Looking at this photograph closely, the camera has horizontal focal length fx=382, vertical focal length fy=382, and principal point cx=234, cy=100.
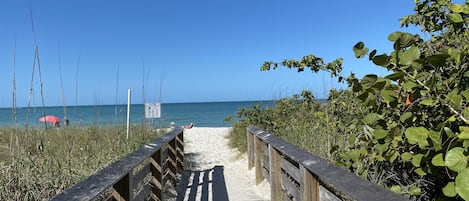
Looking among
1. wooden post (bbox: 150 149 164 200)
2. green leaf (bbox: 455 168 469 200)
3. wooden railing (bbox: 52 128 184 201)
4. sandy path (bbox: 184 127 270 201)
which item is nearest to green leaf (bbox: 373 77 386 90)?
green leaf (bbox: 455 168 469 200)

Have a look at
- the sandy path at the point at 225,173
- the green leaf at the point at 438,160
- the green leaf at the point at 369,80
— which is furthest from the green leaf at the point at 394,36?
the sandy path at the point at 225,173

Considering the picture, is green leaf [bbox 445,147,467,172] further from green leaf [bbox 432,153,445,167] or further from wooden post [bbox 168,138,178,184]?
wooden post [bbox 168,138,178,184]

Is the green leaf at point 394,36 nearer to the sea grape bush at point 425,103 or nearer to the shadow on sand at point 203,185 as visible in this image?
the sea grape bush at point 425,103

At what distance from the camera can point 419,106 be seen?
1763mm

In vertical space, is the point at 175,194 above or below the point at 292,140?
below

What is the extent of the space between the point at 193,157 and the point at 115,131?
2.22m

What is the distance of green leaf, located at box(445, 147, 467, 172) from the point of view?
1.05 metres

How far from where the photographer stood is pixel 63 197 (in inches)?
63.9

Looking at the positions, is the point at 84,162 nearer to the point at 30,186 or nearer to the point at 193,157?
the point at 30,186

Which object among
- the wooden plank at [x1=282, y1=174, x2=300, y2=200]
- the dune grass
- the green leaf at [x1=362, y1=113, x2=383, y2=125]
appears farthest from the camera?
the wooden plank at [x1=282, y1=174, x2=300, y2=200]

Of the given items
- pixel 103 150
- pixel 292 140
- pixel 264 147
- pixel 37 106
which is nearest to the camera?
pixel 37 106

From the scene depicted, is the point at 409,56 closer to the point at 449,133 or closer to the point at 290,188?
the point at 449,133

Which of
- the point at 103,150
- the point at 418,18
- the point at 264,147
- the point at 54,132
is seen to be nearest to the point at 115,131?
the point at 54,132

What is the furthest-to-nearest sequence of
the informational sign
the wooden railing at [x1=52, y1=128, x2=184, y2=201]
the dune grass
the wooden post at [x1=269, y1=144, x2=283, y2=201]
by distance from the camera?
the informational sign < the wooden post at [x1=269, y1=144, x2=283, y2=201] < the dune grass < the wooden railing at [x1=52, y1=128, x2=184, y2=201]
